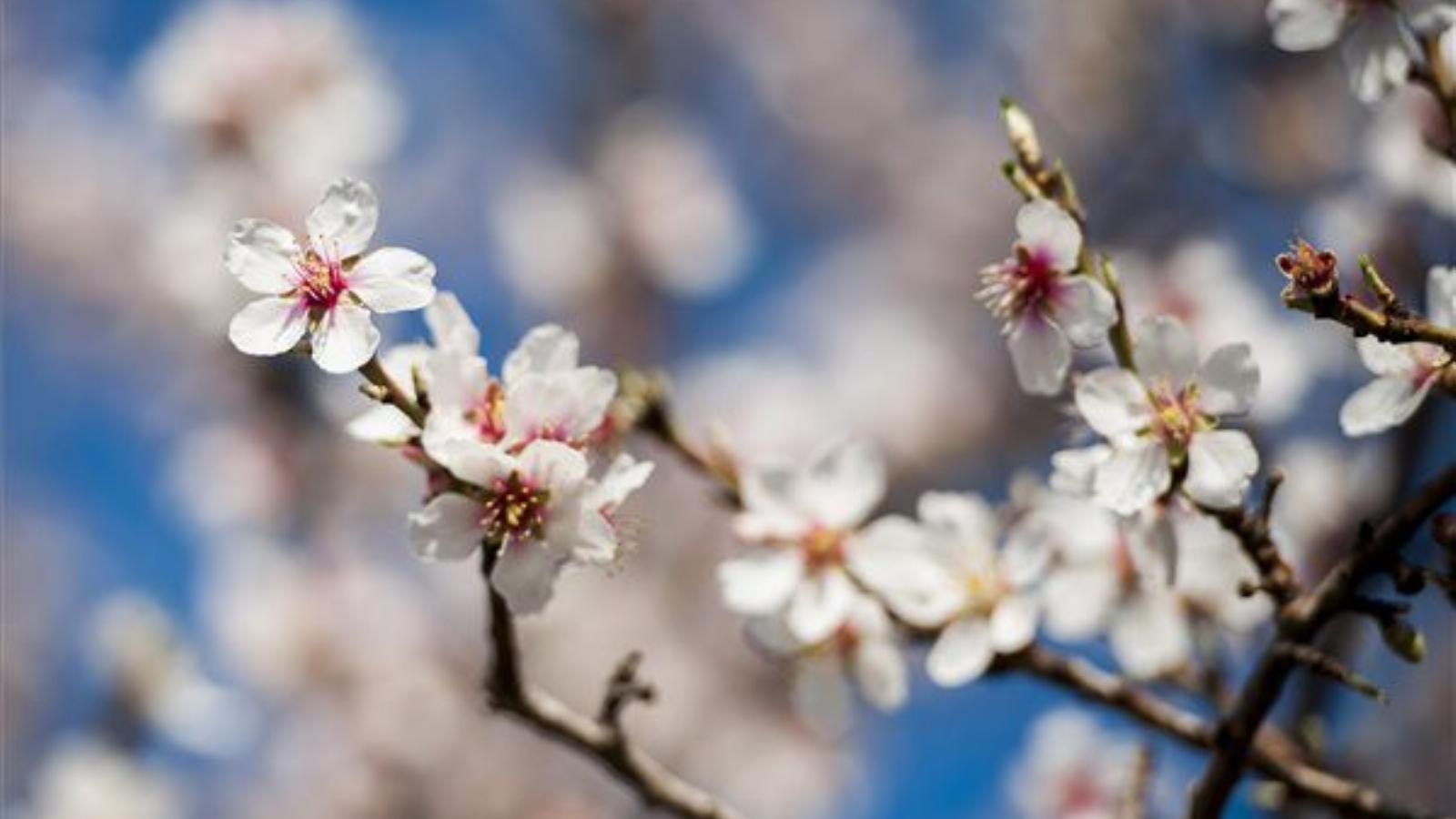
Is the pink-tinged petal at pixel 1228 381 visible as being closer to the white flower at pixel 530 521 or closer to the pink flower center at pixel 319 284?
the white flower at pixel 530 521

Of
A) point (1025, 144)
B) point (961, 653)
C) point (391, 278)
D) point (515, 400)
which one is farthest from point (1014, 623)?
point (391, 278)

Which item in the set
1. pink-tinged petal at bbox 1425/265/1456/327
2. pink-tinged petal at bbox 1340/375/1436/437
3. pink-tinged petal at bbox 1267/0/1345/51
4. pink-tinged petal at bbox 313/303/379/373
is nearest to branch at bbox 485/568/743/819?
pink-tinged petal at bbox 313/303/379/373

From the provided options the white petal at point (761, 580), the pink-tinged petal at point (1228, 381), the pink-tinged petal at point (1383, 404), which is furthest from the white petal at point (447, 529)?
the pink-tinged petal at point (1383, 404)

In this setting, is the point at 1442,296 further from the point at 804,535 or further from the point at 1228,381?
the point at 804,535

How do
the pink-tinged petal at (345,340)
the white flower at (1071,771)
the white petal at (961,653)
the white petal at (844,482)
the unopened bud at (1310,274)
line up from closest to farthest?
the unopened bud at (1310,274) → the pink-tinged petal at (345,340) → the white petal at (961,653) → the white petal at (844,482) → the white flower at (1071,771)

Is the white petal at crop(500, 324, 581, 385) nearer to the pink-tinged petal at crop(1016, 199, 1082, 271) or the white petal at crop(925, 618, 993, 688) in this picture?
the pink-tinged petal at crop(1016, 199, 1082, 271)

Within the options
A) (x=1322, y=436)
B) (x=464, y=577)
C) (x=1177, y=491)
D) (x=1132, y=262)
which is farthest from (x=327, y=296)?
(x=464, y=577)
